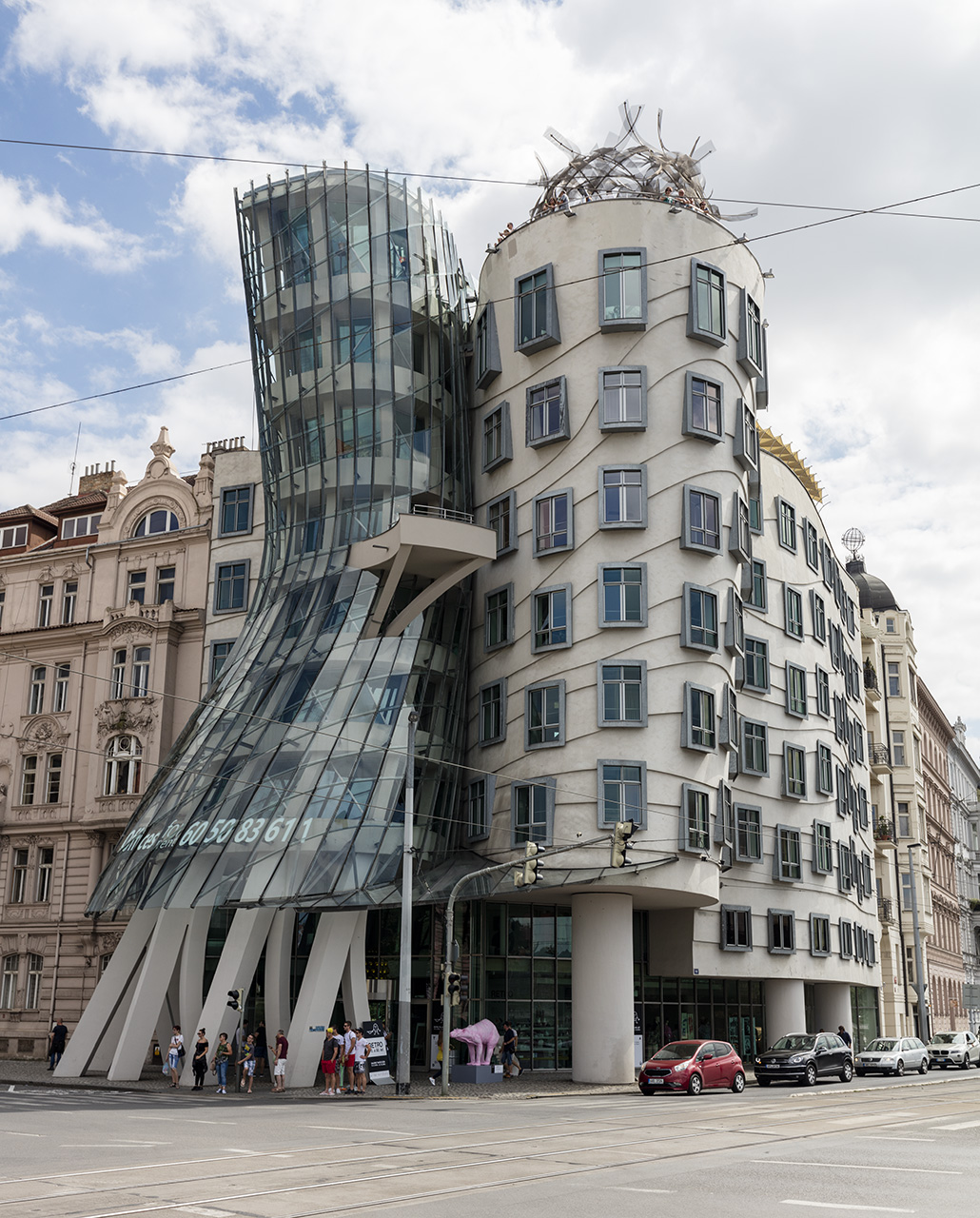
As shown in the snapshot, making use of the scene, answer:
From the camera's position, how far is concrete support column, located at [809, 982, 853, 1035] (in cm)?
5672

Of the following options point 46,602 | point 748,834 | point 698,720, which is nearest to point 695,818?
point 698,720

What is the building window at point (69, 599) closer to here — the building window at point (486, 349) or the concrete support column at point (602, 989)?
the building window at point (486, 349)

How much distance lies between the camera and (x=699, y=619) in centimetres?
4147

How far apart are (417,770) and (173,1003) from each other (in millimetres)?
12304

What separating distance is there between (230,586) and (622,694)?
778 inches

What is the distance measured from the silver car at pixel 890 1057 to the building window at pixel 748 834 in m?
7.84

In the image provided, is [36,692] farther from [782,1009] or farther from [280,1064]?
[782,1009]

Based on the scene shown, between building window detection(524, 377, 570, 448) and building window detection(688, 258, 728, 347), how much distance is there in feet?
16.2

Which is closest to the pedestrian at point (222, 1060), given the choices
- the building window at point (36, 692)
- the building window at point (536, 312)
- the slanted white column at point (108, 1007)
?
the slanted white column at point (108, 1007)

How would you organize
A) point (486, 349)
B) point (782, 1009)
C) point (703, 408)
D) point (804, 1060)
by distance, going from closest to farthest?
point (804, 1060) → point (703, 408) → point (486, 349) → point (782, 1009)

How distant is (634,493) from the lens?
41.9 m

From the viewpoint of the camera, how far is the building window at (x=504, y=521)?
145ft

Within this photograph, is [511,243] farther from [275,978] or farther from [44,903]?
[44,903]

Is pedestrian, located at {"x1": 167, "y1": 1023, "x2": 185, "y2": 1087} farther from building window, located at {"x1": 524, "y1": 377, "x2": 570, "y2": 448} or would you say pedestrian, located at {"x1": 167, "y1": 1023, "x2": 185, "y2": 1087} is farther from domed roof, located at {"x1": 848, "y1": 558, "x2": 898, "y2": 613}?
domed roof, located at {"x1": 848, "y1": 558, "x2": 898, "y2": 613}
